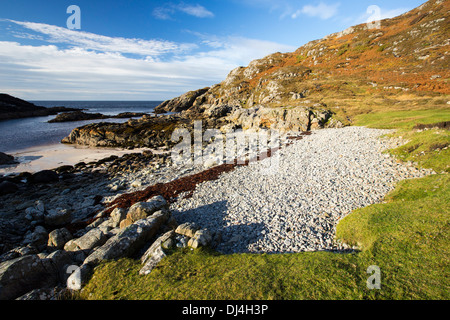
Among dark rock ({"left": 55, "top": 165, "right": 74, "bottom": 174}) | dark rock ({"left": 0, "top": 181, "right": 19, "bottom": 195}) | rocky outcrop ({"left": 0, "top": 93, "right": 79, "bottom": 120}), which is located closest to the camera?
dark rock ({"left": 0, "top": 181, "right": 19, "bottom": 195})

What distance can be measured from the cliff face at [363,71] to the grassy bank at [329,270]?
31.3m

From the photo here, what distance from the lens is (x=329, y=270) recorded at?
559cm

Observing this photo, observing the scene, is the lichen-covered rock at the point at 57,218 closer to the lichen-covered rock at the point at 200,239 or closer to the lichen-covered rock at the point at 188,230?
the lichen-covered rock at the point at 188,230

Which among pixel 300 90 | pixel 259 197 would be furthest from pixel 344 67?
pixel 259 197

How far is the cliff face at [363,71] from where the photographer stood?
45.8 metres

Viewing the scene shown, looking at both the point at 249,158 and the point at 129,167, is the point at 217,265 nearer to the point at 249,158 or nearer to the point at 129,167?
the point at 249,158

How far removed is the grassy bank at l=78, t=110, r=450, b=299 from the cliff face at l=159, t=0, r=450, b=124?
3134cm

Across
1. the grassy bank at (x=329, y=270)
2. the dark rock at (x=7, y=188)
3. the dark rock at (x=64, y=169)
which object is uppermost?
the grassy bank at (x=329, y=270)

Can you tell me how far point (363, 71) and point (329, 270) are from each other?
7809cm

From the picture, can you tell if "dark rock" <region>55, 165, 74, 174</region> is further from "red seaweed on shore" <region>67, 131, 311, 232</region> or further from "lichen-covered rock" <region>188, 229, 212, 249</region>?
"lichen-covered rock" <region>188, 229, 212, 249</region>

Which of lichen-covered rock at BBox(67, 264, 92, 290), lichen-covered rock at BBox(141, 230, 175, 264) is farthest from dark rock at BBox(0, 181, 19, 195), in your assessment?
lichen-covered rock at BBox(141, 230, 175, 264)

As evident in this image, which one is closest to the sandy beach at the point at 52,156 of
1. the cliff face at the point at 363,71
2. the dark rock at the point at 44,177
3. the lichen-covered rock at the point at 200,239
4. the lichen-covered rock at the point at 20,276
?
the dark rock at the point at 44,177

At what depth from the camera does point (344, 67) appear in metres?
70.7

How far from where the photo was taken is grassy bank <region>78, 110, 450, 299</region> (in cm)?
494
